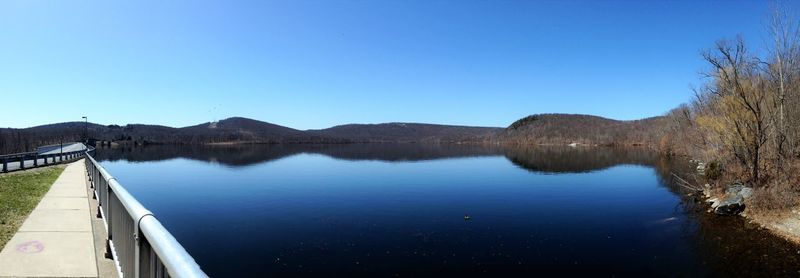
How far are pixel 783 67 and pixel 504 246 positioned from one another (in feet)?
74.9

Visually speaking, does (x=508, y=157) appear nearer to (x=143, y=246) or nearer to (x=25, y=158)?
(x=25, y=158)

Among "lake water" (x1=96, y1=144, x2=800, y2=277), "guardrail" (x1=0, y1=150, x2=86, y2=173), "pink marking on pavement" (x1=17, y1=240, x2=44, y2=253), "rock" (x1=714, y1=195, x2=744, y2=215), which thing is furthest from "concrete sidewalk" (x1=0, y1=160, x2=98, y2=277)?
"rock" (x1=714, y1=195, x2=744, y2=215)

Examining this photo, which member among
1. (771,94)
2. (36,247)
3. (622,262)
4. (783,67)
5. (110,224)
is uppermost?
(783,67)

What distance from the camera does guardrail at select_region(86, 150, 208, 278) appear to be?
2.62 meters

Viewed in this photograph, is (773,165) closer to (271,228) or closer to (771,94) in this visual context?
(771,94)

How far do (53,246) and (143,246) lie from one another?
6114 millimetres

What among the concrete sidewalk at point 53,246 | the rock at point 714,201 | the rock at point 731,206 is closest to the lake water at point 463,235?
the rock at point 714,201

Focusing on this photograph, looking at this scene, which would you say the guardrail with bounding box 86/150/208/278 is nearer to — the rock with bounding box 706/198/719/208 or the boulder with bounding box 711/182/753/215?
the boulder with bounding box 711/182/753/215

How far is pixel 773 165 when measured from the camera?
2620cm

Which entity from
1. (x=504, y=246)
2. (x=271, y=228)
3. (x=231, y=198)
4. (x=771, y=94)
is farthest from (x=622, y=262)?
(x=231, y=198)

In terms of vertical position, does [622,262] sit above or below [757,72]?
below

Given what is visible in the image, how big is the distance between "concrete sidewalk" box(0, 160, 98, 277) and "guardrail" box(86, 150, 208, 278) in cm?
68

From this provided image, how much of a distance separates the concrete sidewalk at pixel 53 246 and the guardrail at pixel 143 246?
0.68 meters

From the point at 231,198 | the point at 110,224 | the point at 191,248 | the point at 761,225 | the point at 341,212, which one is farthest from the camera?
the point at 231,198
